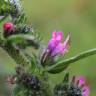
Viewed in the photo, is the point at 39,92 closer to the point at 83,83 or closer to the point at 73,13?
the point at 83,83

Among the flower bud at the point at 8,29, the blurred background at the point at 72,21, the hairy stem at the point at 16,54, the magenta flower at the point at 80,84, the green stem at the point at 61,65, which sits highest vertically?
the flower bud at the point at 8,29

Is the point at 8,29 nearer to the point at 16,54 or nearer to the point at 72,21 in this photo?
the point at 16,54

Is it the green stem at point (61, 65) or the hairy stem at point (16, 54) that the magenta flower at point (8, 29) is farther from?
the green stem at point (61, 65)

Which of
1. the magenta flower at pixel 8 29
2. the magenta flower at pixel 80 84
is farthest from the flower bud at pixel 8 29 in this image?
the magenta flower at pixel 80 84

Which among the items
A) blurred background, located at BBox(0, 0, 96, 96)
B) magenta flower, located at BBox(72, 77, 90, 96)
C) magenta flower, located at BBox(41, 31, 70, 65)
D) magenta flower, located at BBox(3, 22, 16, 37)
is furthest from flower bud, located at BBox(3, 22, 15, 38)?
blurred background, located at BBox(0, 0, 96, 96)

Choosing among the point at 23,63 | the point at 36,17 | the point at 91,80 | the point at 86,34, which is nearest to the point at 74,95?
the point at 23,63

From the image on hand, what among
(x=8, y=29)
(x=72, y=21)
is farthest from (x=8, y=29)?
(x=72, y=21)

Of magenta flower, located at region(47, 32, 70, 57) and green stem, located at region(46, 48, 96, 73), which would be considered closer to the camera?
green stem, located at region(46, 48, 96, 73)

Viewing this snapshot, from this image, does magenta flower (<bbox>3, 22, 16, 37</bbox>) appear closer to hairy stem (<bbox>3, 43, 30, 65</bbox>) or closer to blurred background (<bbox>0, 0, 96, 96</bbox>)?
hairy stem (<bbox>3, 43, 30, 65</bbox>)

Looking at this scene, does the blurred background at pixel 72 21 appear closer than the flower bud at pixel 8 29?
No
